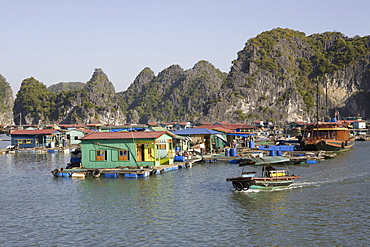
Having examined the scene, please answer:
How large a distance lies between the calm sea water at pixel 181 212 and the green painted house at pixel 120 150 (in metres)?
2.78

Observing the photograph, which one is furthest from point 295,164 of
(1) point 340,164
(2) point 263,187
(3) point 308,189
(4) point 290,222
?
(4) point 290,222

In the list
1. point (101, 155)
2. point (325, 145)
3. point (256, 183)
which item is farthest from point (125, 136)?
point (325, 145)

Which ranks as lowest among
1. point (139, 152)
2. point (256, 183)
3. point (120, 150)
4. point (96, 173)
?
point (256, 183)

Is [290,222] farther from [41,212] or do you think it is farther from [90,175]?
[90,175]

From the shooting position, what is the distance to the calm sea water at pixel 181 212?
2242 cm

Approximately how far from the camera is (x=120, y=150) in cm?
4306

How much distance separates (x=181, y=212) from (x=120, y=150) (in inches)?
661

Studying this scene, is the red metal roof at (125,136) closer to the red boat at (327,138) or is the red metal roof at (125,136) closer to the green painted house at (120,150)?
the green painted house at (120,150)

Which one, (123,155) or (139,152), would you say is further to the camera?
(139,152)

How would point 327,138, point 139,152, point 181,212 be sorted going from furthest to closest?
1. point 327,138
2. point 139,152
3. point 181,212

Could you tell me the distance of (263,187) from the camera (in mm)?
33281

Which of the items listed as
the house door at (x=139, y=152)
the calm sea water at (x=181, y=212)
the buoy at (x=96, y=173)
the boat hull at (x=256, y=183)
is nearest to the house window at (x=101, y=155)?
the buoy at (x=96, y=173)

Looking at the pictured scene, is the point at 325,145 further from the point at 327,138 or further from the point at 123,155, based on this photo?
the point at 123,155

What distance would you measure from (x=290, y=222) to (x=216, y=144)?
4272 centimetres
